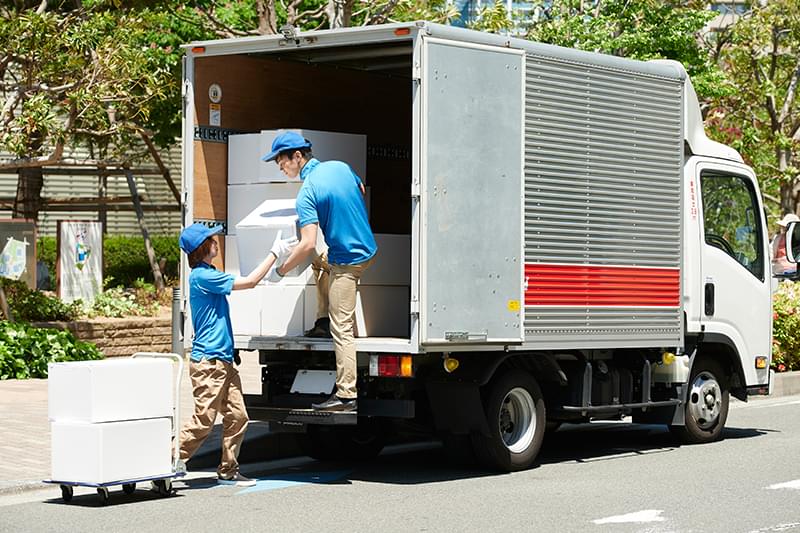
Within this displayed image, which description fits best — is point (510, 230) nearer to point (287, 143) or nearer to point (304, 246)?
→ point (304, 246)

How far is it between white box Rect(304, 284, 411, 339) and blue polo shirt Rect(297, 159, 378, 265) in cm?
55

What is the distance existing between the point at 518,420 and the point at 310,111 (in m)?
3.19

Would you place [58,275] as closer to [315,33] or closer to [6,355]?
[6,355]

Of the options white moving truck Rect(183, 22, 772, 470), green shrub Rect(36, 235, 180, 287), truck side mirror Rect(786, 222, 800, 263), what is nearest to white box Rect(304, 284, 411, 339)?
white moving truck Rect(183, 22, 772, 470)

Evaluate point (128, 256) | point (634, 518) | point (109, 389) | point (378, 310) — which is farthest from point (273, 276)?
point (128, 256)

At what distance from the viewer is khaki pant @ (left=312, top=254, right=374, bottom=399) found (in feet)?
33.7

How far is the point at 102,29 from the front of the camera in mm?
18562

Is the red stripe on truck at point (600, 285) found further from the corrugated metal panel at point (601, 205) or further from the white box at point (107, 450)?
the white box at point (107, 450)

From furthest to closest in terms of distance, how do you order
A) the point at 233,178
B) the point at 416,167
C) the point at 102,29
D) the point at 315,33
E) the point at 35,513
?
the point at 102,29
the point at 233,178
the point at 315,33
the point at 416,167
the point at 35,513

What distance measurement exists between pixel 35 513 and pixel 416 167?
133 inches

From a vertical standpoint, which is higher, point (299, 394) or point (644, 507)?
point (299, 394)

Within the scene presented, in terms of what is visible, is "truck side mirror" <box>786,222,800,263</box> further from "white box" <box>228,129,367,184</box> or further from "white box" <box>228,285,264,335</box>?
"white box" <box>228,285,264,335</box>

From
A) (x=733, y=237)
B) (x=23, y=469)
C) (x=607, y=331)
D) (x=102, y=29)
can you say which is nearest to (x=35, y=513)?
(x=23, y=469)

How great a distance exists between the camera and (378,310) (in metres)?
11.1
